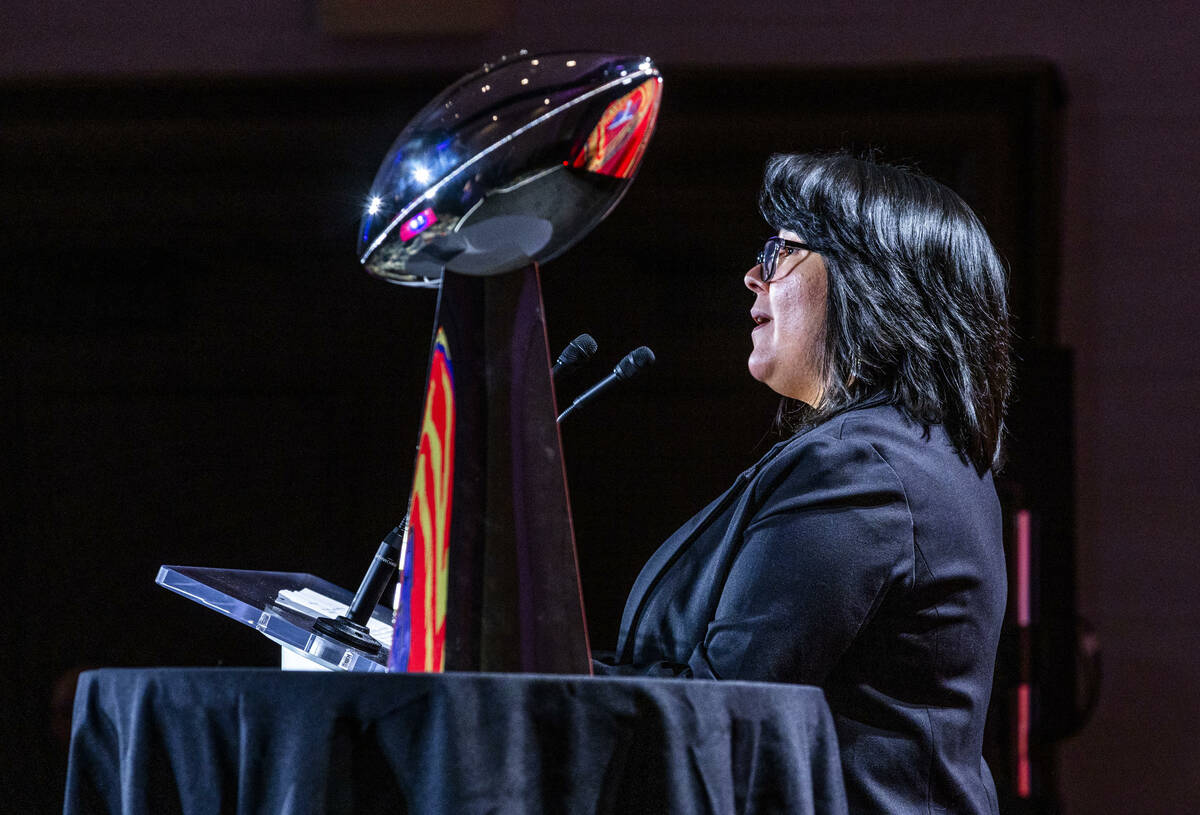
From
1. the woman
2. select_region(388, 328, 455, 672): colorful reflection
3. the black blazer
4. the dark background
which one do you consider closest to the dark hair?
the woman

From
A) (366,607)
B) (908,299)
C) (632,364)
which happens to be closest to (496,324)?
(366,607)

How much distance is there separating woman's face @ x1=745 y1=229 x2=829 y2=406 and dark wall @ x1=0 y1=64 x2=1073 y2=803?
1.72m

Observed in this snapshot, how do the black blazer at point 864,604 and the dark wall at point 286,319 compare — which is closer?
the black blazer at point 864,604

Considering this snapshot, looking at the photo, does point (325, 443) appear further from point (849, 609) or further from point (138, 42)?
point (849, 609)

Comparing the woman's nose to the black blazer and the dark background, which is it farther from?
the dark background

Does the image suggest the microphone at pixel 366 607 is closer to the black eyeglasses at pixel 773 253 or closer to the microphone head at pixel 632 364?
the microphone head at pixel 632 364

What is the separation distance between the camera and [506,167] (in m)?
0.81

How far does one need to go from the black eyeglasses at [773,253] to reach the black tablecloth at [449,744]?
2.75 ft

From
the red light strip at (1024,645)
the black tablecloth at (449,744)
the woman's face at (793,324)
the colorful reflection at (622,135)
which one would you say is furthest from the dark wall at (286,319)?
the black tablecloth at (449,744)

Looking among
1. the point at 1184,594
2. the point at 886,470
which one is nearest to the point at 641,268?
the point at 1184,594

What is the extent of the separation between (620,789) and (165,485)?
2829mm

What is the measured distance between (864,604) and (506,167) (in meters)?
0.50

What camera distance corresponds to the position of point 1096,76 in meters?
3.30

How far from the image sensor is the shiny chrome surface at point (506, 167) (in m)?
0.81
